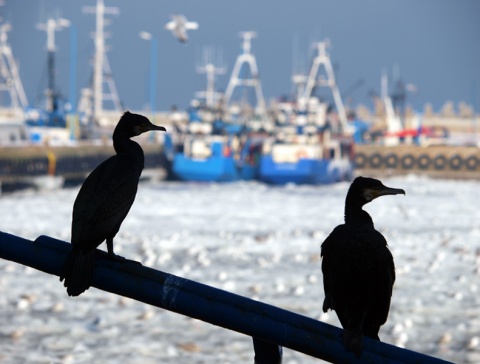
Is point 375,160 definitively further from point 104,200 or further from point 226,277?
point 104,200

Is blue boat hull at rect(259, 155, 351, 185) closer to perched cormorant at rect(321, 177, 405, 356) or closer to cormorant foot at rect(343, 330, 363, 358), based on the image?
perched cormorant at rect(321, 177, 405, 356)

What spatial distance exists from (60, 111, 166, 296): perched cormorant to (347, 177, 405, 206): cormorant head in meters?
0.91

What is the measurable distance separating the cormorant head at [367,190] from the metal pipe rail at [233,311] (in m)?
1.16

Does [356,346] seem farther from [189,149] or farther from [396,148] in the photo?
[396,148]

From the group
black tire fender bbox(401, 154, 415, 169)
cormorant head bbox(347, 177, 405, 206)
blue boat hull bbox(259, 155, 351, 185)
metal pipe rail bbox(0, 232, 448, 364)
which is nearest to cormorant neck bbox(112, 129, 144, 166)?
cormorant head bbox(347, 177, 405, 206)

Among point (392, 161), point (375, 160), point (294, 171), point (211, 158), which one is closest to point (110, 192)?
point (294, 171)

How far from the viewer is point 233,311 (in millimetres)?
3381

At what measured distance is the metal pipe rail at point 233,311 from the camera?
3.31 metres

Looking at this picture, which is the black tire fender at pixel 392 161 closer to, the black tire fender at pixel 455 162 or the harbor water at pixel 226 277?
the black tire fender at pixel 455 162

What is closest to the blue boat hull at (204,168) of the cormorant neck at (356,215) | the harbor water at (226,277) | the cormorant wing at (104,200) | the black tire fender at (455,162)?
the harbor water at (226,277)

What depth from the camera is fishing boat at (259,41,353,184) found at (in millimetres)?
74562

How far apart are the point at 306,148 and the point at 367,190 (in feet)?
236

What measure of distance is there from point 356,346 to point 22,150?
57.9m

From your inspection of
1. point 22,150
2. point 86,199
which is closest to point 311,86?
point 22,150
